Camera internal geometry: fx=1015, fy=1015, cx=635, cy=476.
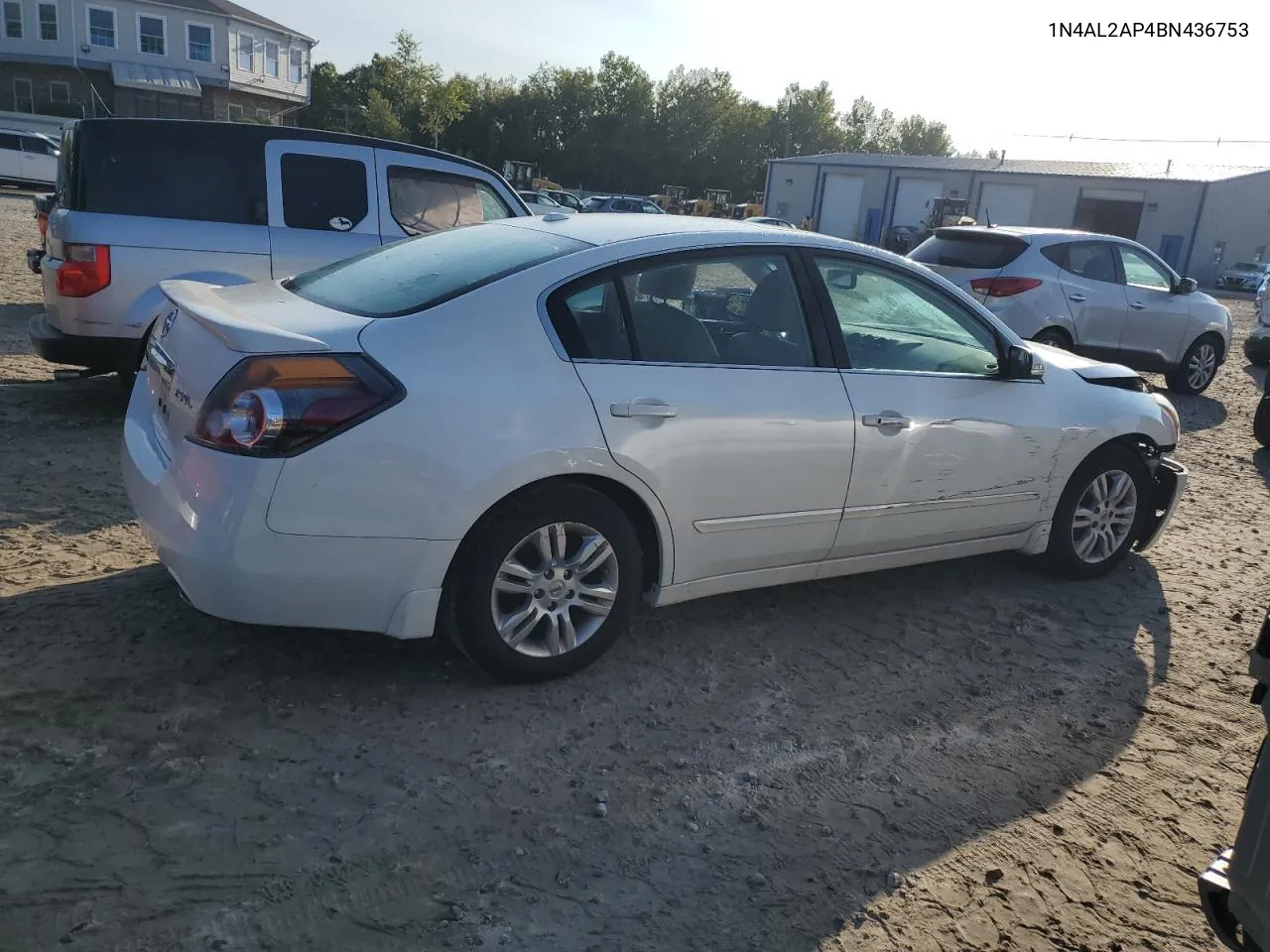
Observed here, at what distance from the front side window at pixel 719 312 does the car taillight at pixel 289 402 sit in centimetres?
102

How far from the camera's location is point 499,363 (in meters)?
3.42

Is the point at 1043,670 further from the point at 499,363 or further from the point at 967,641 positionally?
the point at 499,363

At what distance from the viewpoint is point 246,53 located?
181 feet

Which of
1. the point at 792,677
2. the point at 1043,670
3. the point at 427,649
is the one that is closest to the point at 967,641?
the point at 1043,670

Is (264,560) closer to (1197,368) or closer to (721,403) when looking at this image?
(721,403)

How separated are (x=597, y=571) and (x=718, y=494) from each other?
0.55m

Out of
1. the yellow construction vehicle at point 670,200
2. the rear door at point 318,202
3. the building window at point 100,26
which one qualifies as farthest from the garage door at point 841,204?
the rear door at point 318,202

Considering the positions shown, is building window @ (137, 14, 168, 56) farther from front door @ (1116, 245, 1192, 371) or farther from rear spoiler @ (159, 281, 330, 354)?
rear spoiler @ (159, 281, 330, 354)

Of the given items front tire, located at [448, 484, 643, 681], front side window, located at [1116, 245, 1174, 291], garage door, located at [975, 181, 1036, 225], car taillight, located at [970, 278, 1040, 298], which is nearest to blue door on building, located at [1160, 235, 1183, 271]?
garage door, located at [975, 181, 1036, 225]

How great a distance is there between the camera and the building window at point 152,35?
170 feet

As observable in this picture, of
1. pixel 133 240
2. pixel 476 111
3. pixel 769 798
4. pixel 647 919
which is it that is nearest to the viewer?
pixel 647 919

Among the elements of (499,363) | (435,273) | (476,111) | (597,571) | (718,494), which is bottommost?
(597,571)

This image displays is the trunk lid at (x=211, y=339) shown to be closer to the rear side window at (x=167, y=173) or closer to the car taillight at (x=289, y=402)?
the car taillight at (x=289, y=402)

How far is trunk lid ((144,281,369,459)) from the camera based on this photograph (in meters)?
3.23
